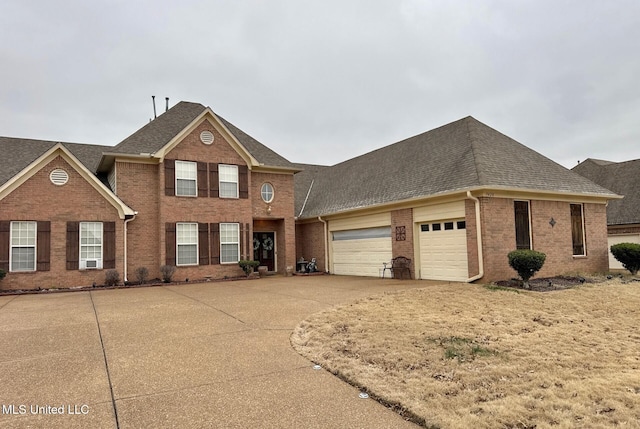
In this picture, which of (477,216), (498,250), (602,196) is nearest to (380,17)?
(477,216)

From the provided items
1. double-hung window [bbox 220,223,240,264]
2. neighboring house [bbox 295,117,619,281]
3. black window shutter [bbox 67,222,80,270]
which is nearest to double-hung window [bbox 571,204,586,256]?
neighboring house [bbox 295,117,619,281]

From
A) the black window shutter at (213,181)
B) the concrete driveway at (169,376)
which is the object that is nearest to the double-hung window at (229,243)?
the black window shutter at (213,181)

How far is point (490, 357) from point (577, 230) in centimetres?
1295

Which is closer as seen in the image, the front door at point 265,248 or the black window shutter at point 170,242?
the black window shutter at point 170,242

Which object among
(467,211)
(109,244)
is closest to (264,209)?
(109,244)

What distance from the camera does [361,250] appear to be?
1898 centimetres

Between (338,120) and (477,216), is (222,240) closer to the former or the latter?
(477,216)

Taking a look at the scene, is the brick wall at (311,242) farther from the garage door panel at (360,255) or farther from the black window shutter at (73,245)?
the black window shutter at (73,245)

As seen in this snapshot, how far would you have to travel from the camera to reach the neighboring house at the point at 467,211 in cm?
1350

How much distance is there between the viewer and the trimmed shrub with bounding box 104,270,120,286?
619 inches

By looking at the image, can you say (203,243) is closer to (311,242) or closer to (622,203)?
(311,242)

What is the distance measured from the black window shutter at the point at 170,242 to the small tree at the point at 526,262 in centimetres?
1324

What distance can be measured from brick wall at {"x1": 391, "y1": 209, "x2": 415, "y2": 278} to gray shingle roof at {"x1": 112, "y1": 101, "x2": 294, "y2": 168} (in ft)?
22.3

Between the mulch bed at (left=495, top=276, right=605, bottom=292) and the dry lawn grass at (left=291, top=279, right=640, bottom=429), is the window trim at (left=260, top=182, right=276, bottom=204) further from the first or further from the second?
the dry lawn grass at (left=291, top=279, right=640, bottom=429)
